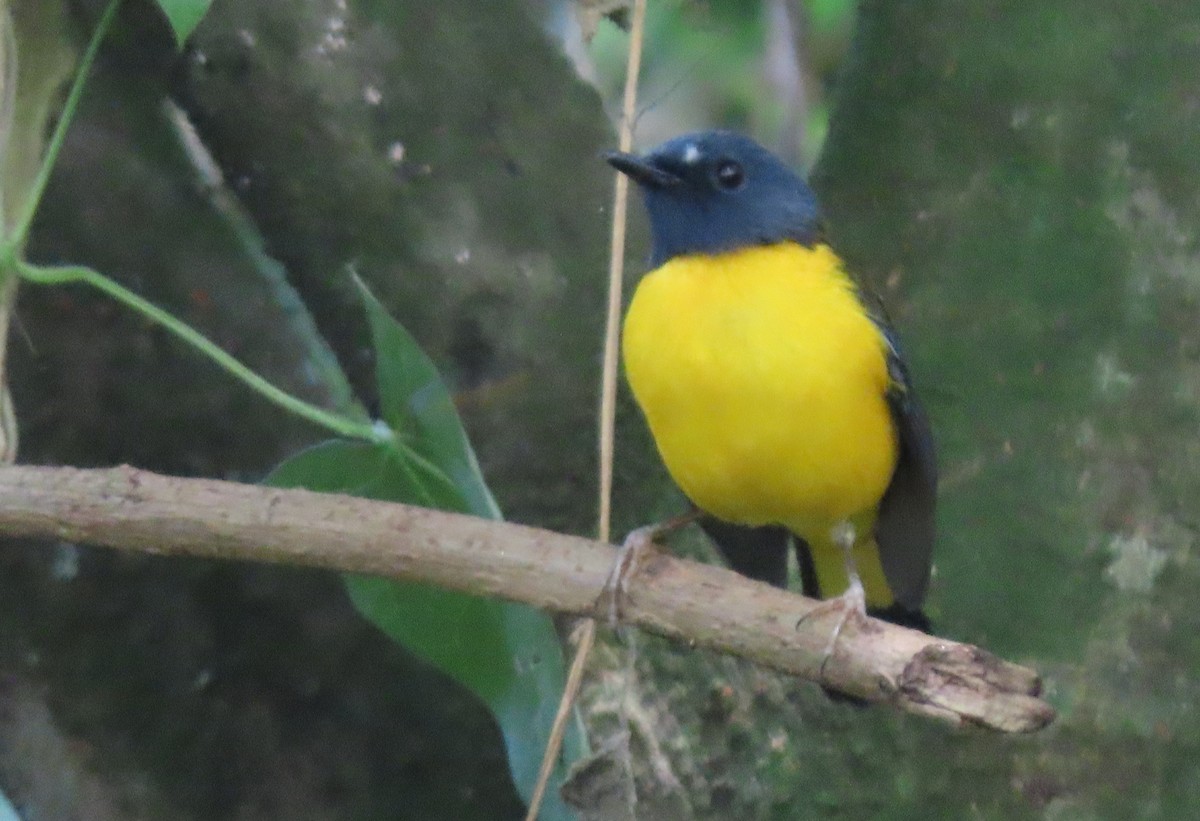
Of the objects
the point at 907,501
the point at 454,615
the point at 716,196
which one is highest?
the point at 716,196

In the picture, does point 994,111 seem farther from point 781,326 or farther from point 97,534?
point 97,534

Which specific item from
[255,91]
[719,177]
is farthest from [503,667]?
[255,91]

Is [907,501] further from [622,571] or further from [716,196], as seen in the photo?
[622,571]

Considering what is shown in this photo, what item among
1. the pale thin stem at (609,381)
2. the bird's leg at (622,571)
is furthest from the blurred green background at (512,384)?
the bird's leg at (622,571)

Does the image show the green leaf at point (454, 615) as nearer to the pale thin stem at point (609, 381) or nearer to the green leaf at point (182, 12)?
the pale thin stem at point (609, 381)

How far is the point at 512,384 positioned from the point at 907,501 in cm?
79

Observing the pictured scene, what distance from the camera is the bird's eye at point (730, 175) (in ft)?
7.82

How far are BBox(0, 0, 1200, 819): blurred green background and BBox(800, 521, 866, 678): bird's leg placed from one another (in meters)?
0.31

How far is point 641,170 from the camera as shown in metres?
2.30

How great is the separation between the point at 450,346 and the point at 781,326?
0.81m

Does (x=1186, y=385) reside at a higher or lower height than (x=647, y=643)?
higher

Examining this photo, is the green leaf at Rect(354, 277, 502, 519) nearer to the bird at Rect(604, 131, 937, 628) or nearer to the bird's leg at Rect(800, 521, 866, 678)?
the bird at Rect(604, 131, 937, 628)

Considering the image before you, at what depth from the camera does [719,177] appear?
238 centimetres

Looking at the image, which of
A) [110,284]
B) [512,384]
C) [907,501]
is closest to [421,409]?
[110,284]
